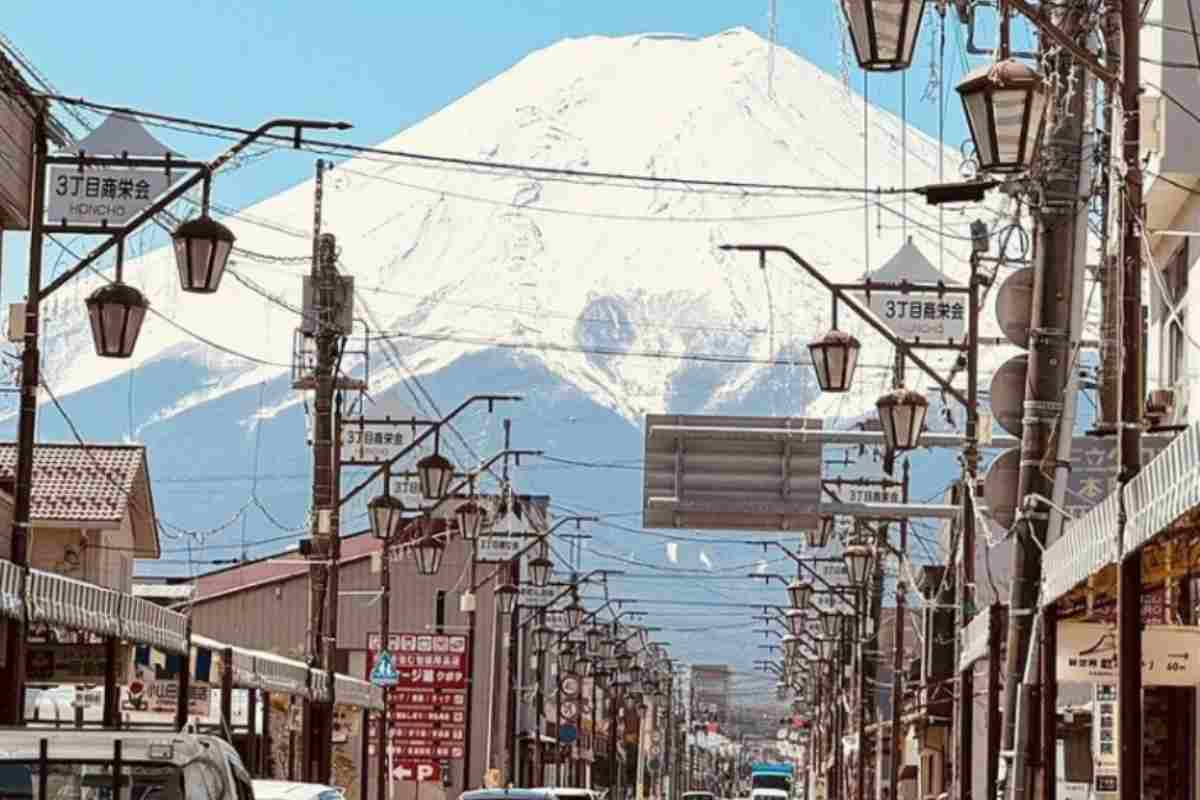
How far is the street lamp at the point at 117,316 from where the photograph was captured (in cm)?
2428

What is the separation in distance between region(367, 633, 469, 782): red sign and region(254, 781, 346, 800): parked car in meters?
40.6

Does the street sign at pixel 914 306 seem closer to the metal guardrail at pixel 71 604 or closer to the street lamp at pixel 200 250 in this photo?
the metal guardrail at pixel 71 604

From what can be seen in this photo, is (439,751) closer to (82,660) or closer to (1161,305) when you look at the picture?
(82,660)

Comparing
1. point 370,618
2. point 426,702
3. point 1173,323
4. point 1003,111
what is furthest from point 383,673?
point 370,618

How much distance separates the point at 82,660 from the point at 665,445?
9266 mm

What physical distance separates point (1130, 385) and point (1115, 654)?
499 centimetres

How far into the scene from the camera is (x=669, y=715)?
595ft

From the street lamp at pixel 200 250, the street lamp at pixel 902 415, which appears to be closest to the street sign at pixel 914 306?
the street lamp at pixel 902 415

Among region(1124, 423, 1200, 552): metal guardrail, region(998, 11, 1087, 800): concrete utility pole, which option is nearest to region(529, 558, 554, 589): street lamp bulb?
region(998, 11, 1087, 800): concrete utility pole

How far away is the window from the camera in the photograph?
105 ft

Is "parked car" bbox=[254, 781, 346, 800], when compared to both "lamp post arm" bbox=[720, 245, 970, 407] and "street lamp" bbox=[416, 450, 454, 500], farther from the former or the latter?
"street lamp" bbox=[416, 450, 454, 500]

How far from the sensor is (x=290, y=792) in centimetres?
2272

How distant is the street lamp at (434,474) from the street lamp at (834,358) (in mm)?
13162

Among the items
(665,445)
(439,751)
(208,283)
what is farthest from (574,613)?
(208,283)
